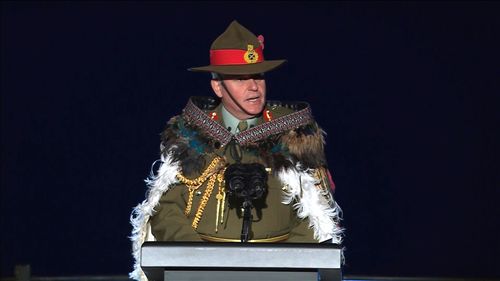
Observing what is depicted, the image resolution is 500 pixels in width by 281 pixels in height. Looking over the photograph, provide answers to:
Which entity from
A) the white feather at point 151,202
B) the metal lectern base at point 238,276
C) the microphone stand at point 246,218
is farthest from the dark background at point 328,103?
the metal lectern base at point 238,276

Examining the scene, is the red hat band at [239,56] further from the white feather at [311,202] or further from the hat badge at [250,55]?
the white feather at [311,202]

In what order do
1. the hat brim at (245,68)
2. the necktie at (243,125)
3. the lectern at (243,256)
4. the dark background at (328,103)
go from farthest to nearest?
the dark background at (328,103) → the necktie at (243,125) → the hat brim at (245,68) → the lectern at (243,256)

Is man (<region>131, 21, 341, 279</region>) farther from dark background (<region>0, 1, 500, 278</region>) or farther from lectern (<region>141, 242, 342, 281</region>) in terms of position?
dark background (<region>0, 1, 500, 278</region>)

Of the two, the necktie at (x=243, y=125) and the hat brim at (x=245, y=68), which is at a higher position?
the hat brim at (x=245, y=68)

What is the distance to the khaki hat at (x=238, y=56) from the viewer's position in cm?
325

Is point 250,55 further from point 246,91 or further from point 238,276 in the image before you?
point 238,276

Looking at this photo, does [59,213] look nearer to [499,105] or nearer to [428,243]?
[428,243]

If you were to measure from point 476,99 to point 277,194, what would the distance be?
1878 millimetres

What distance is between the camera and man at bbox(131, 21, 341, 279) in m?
3.26

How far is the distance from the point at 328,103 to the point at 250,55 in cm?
166

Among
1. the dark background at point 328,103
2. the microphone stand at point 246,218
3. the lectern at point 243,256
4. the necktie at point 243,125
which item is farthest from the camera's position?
the dark background at point 328,103

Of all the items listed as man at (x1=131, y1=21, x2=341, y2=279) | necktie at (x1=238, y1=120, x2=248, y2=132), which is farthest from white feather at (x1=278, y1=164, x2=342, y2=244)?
necktie at (x1=238, y1=120, x2=248, y2=132)

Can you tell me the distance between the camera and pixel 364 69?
4.90 metres

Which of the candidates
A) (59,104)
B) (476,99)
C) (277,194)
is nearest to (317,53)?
(476,99)
